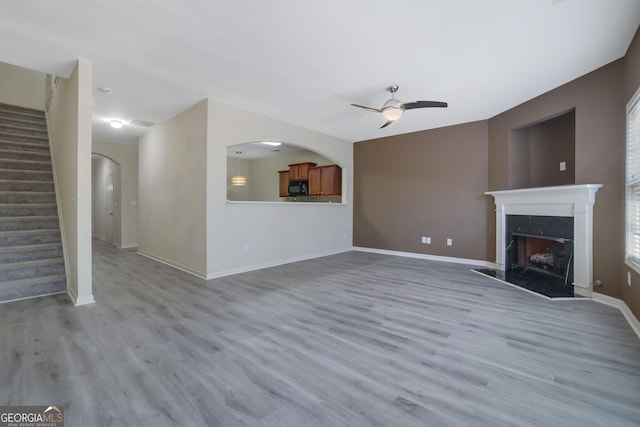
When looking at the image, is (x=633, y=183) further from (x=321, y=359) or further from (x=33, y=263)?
(x=33, y=263)

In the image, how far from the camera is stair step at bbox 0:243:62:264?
343 centimetres

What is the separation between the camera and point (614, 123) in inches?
125

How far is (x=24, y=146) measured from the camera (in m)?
4.88

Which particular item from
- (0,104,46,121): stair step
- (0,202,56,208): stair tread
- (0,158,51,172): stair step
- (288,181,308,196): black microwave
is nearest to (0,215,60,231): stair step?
(0,202,56,208): stair tread

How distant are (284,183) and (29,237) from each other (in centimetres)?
560

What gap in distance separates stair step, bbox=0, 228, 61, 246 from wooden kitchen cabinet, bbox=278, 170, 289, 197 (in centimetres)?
522

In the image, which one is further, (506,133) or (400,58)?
(506,133)

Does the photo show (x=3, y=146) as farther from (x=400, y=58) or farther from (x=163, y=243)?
(x=400, y=58)

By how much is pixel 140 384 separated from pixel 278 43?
10.0 feet

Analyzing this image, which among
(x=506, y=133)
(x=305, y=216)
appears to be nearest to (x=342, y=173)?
(x=305, y=216)

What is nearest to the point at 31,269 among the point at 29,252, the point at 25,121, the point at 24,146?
the point at 29,252

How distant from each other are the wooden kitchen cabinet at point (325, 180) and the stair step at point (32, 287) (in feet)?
17.4

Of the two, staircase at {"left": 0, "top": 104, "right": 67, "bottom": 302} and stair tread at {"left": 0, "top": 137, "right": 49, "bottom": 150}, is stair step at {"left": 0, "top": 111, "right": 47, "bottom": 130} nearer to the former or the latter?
staircase at {"left": 0, "top": 104, "right": 67, "bottom": 302}

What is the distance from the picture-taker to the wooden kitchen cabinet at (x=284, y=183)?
8.27 meters
